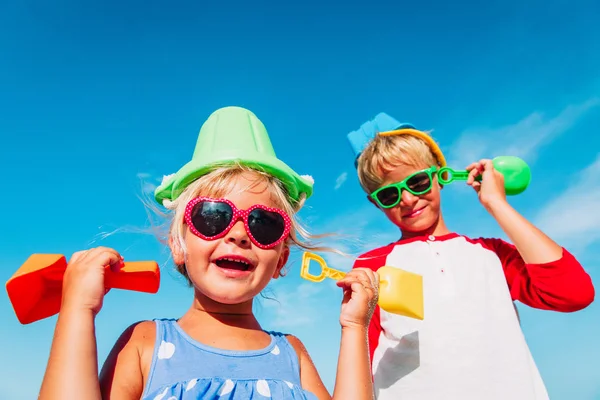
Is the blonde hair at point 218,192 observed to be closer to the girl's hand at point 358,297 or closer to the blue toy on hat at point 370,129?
the girl's hand at point 358,297

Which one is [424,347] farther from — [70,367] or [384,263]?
[70,367]

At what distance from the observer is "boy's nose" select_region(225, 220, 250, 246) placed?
279cm

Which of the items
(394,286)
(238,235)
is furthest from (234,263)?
(394,286)

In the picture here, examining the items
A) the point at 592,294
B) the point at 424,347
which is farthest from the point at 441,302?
the point at 592,294

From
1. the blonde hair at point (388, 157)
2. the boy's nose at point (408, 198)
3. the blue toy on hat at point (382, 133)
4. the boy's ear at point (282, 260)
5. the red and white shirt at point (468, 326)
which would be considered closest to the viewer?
the boy's ear at point (282, 260)

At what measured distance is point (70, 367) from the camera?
85.7 inches

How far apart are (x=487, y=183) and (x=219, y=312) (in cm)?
218

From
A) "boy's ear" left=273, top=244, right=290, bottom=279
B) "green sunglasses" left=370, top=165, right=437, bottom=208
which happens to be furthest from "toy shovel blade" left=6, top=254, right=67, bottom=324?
"green sunglasses" left=370, top=165, right=437, bottom=208

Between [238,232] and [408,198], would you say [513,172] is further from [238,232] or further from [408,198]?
[238,232]

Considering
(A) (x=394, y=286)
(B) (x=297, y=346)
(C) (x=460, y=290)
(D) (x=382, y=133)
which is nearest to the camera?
(A) (x=394, y=286)

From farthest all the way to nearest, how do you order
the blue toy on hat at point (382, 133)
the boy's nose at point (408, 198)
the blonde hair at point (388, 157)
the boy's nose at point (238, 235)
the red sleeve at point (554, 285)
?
1. the blue toy on hat at point (382, 133)
2. the blonde hair at point (388, 157)
3. the boy's nose at point (408, 198)
4. the red sleeve at point (554, 285)
5. the boy's nose at point (238, 235)

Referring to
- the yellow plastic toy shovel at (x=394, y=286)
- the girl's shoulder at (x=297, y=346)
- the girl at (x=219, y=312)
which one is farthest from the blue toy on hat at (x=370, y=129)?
the girl's shoulder at (x=297, y=346)

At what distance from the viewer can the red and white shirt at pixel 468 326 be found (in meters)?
3.27

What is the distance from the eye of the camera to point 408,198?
388 centimetres
